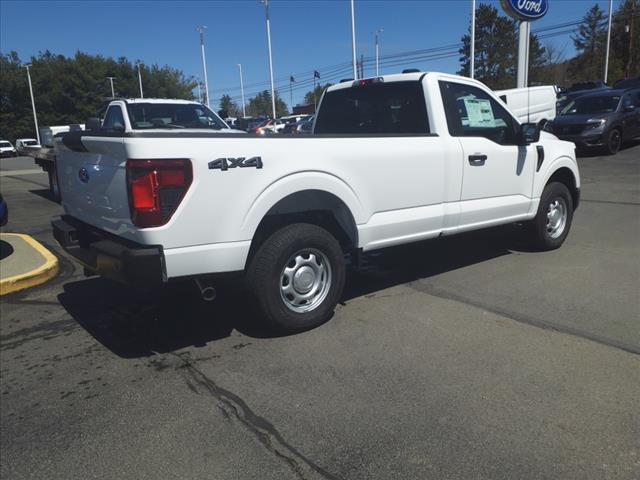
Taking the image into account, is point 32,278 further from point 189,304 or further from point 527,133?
point 527,133

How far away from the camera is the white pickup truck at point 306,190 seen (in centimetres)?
329

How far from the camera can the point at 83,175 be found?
3957mm

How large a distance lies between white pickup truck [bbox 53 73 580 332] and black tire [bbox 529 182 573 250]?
28mm

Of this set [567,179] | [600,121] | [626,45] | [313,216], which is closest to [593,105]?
[600,121]

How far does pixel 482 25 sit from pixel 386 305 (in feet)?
192

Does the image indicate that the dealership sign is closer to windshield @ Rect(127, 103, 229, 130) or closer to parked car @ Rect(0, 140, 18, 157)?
windshield @ Rect(127, 103, 229, 130)

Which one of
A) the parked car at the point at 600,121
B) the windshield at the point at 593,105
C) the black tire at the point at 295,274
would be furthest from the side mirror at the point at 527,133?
the windshield at the point at 593,105

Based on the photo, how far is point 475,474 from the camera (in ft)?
7.86

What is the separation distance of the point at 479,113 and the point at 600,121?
11732 mm

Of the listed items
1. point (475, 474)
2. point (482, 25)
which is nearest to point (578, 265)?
point (475, 474)

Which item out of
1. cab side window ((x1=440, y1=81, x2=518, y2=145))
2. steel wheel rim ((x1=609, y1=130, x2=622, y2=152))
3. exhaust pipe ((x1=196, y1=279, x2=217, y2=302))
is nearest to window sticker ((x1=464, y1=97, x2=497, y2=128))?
cab side window ((x1=440, y1=81, x2=518, y2=145))

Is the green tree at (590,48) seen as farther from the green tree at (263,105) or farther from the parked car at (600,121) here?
the green tree at (263,105)

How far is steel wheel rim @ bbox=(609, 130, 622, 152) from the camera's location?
50.1 ft

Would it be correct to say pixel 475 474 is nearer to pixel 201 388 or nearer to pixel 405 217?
pixel 201 388
